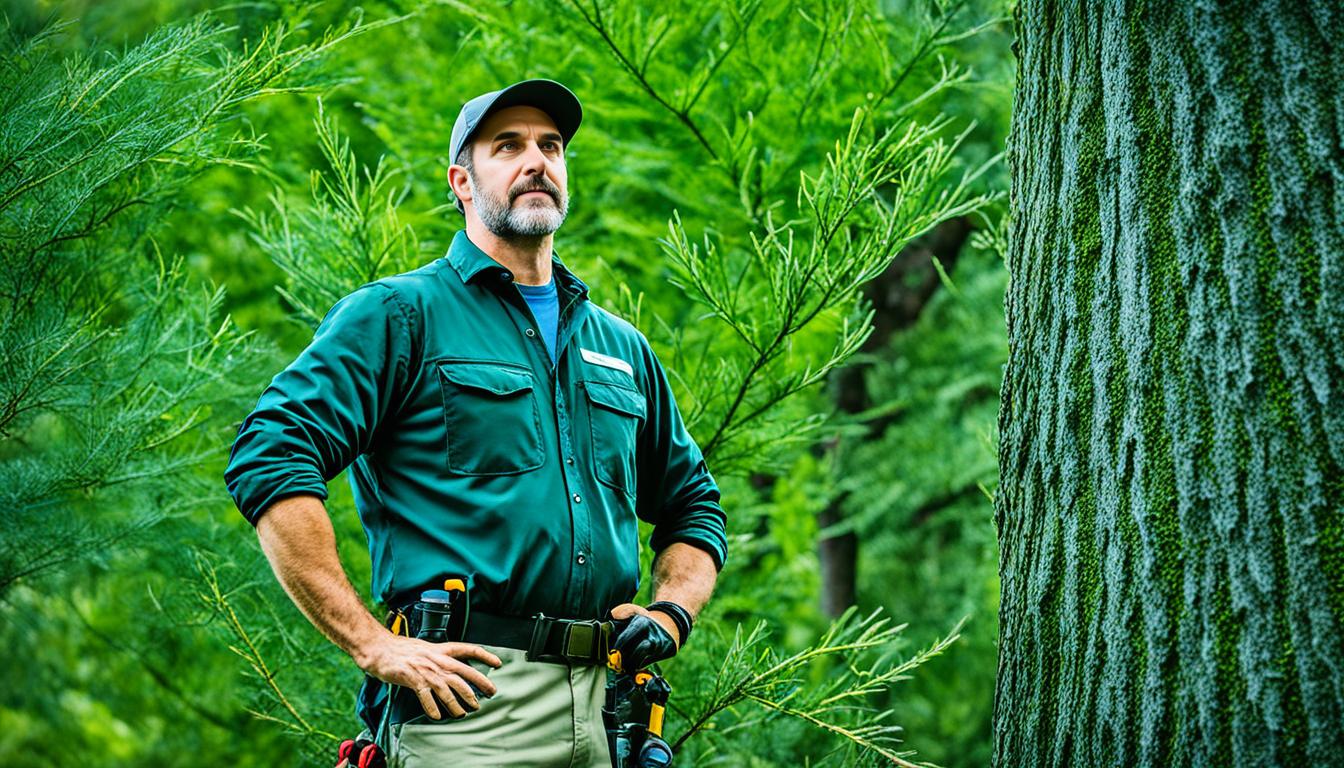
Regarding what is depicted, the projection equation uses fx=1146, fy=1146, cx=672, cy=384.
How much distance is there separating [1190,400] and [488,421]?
4.67ft

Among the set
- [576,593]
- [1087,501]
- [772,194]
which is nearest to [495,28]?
[772,194]

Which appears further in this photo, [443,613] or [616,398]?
[616,398]

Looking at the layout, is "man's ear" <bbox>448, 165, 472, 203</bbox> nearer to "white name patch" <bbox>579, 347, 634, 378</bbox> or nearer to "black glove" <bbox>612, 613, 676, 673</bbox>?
"white name patch" <bbox>579, 347, 634, 378</bbox>

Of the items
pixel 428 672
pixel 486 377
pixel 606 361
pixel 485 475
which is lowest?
pixel 428 672

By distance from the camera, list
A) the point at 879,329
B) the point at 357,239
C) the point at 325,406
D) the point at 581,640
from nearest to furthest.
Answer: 1. the point at 325,406
2. the point at 581,640
3. the point at 357,239
4. the point at 879,329

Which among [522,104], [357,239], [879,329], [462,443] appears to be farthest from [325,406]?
[879,329]

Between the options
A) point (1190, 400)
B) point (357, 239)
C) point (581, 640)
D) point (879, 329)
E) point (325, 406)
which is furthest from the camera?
point (879, 329)

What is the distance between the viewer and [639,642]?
8.36 ft

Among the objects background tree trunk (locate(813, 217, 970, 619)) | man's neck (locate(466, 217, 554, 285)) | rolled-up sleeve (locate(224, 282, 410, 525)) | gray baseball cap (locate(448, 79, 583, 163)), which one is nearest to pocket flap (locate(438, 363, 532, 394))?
rolled-up sleeve (locate(224, 282, 410, 525))

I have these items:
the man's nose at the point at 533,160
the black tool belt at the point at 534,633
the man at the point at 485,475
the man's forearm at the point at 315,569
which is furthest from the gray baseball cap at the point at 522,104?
the black tool belt at the point at 534,633

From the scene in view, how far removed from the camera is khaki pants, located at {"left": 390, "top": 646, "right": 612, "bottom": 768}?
92.0 inches

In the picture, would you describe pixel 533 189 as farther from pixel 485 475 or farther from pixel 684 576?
pixel 684 576

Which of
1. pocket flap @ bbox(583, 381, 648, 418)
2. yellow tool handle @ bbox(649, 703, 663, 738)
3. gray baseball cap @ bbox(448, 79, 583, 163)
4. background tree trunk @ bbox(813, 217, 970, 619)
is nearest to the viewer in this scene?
yellow tool handle @ bbox(649, 703, 663, 738)

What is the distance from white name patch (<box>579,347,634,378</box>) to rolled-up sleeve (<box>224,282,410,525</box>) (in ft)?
1.55
